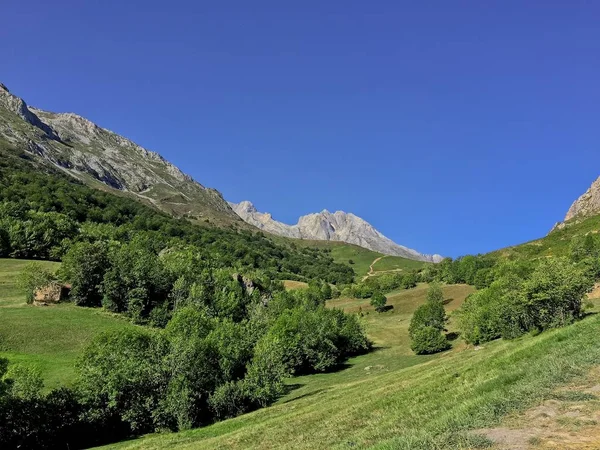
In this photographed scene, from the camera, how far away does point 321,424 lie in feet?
68.3

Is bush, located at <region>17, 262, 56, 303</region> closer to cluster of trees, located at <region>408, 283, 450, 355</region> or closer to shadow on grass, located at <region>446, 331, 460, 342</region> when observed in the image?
cluster of trees, located at <region>408, 283, 450, 355</region>

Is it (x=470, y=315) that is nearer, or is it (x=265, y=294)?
(x=470, y=315)

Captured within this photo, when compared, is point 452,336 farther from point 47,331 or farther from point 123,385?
point 47,331

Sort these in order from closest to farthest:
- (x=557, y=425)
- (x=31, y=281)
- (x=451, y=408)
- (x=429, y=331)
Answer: (x=557, y=425) → (x=451, y=408) → (x=429, y=331) → (x=31, y=281)

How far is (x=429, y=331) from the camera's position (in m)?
75.4

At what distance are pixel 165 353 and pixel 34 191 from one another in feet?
529

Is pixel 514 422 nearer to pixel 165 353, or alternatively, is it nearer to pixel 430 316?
pixel 165 353

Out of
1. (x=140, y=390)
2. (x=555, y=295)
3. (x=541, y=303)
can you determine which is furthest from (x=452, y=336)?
(x=140, y=390)

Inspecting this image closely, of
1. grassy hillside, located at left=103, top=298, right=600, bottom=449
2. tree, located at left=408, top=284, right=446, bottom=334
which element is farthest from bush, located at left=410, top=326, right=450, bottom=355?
grassy hillside, located at left=103, top=298, right=600, bottom=449

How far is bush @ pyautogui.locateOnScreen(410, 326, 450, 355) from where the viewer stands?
2899 inches

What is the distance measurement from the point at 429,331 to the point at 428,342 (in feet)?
7.60

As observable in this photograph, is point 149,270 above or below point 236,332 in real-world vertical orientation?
above

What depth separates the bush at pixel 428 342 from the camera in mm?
73625

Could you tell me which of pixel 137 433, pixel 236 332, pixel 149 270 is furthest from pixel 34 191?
pixel 137 433
